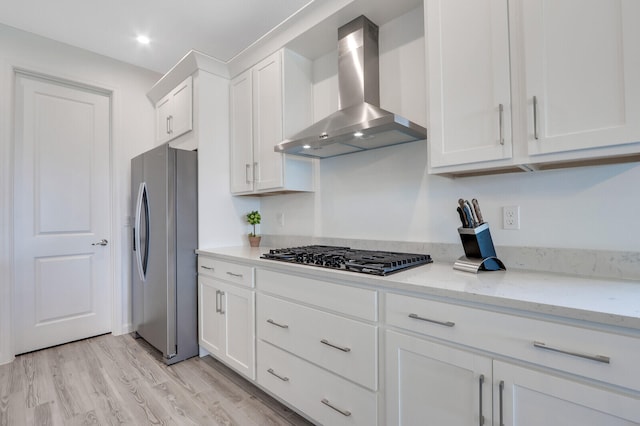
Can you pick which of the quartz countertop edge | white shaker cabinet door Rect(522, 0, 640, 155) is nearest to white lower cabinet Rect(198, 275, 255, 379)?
the quartz countertop edge

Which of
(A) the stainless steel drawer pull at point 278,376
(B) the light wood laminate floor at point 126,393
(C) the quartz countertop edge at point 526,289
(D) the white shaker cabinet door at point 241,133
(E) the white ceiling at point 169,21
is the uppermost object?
(E) the white ceiling at point 169,21

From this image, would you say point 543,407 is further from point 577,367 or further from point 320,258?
point 320,258

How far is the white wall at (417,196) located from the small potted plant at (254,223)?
0.11 meters

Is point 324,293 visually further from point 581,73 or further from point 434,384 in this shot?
point 581,73

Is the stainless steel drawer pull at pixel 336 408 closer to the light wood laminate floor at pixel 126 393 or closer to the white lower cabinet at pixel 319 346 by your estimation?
the white lower cabinet at pixel 319 346

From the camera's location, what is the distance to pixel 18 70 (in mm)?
2637

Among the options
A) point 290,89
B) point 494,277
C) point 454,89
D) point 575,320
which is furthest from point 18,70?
point 575,320

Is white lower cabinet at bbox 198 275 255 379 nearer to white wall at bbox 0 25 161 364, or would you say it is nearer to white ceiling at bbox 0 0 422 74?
white wall at bbox 0 25 161 364

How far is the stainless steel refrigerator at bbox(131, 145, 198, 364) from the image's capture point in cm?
243

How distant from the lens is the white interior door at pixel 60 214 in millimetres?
2674

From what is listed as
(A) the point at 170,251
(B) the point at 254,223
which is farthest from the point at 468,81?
(A) the point at 170,251

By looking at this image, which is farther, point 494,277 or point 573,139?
point 494,277

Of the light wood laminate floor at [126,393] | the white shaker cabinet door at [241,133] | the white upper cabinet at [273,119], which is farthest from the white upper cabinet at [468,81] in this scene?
the light wood laminate floor at [126,393]

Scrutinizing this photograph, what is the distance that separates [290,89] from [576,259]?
2.03 m
